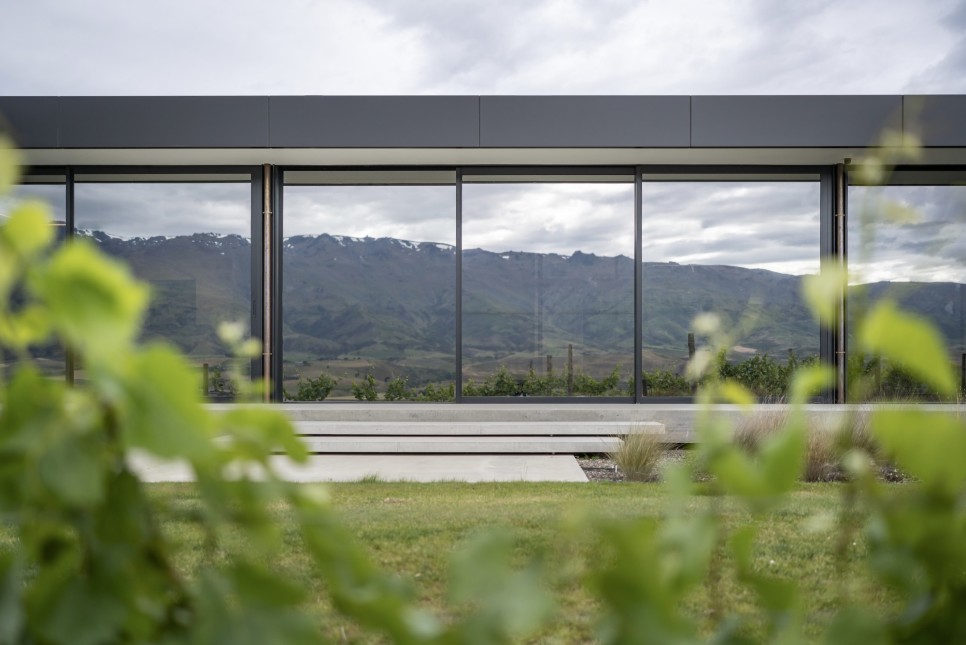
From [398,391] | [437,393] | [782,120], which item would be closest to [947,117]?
[782,120]

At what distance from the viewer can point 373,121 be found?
816 cm

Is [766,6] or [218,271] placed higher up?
[766,6]

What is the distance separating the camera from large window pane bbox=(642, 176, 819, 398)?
9023 millimetres

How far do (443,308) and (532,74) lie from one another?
14.8 metres

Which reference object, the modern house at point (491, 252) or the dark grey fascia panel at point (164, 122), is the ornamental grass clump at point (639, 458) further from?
the dark grey fascia panel at point (164, 122)

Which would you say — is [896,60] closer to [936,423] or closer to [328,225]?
[328,225]

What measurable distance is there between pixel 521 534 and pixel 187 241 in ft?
25.5

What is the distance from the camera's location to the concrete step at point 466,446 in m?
6.80

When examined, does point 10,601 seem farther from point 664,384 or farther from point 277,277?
point 277,277

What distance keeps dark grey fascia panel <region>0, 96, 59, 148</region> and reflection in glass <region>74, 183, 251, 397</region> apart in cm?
105

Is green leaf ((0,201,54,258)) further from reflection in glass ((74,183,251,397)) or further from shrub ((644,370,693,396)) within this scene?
reflection in glass ((74,183,251,397))

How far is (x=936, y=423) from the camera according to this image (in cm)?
28

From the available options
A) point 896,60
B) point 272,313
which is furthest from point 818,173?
point 896,60

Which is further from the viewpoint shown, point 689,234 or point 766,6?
point 766,6
